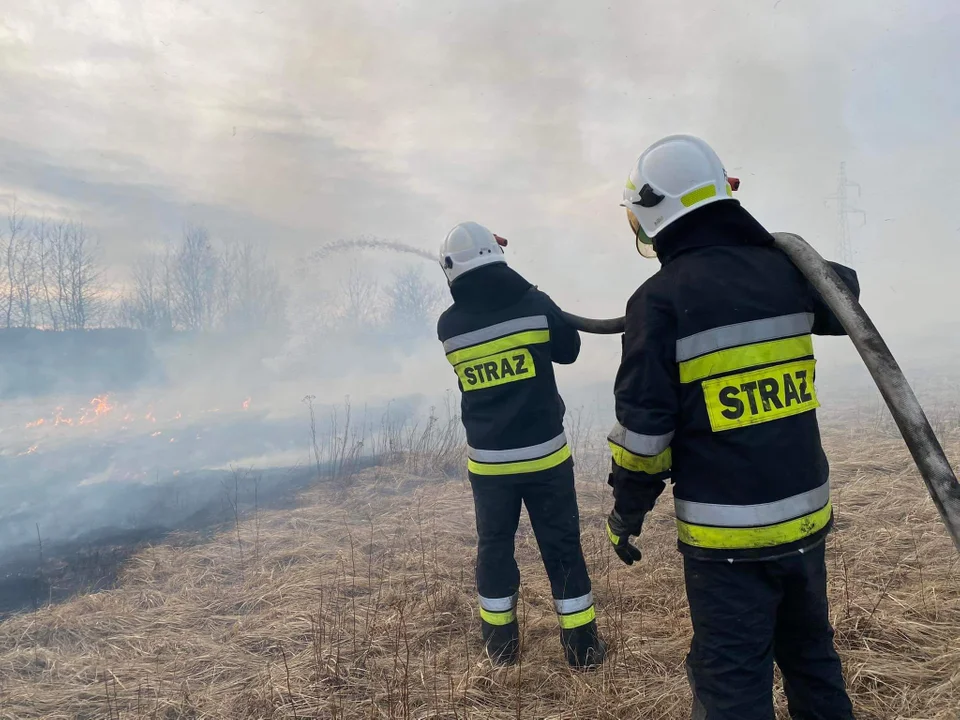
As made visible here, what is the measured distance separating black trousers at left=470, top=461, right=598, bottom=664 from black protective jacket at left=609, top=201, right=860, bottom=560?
1.25 m

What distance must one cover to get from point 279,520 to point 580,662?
4.60 m

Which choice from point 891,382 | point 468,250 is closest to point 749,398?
point 891,382

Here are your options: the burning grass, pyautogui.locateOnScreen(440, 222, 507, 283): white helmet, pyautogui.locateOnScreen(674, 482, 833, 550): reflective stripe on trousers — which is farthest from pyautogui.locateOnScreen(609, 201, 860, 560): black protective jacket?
pyautogui.locateOnScreen(440, 222, 507, 283): white helmet

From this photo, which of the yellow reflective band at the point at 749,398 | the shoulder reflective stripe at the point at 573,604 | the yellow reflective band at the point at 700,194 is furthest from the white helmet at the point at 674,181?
the shoulder reflective stripe at the point at 573,604

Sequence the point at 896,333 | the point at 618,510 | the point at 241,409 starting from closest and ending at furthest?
the point at 618,510 → the point at 241,409 → the point at 896,333

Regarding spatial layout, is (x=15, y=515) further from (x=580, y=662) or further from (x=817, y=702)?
(x=817, y=702)

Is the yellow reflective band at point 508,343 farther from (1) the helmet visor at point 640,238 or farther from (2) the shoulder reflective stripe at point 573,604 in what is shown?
(2) the shoulder reflective stripe at point 573,604

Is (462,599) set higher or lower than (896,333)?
lower

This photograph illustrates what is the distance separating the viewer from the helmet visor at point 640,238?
221 cm

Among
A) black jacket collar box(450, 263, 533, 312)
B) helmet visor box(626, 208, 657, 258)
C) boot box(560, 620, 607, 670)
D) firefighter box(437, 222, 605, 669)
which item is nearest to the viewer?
helmet visor box(626, 208, 657, 258)

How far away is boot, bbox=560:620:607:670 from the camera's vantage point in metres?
2.93

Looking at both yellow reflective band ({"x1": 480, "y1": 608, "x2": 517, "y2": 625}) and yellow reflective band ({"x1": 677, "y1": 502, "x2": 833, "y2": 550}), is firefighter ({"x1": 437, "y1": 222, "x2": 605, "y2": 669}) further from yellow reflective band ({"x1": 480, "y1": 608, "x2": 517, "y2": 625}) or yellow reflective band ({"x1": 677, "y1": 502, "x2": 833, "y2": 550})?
yellow reflective band ({"x1": 677, "y1": 502, "x2": 833, "y2": 550})

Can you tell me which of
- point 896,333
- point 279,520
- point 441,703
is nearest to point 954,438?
point 441,703

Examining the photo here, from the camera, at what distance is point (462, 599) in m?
3.95
